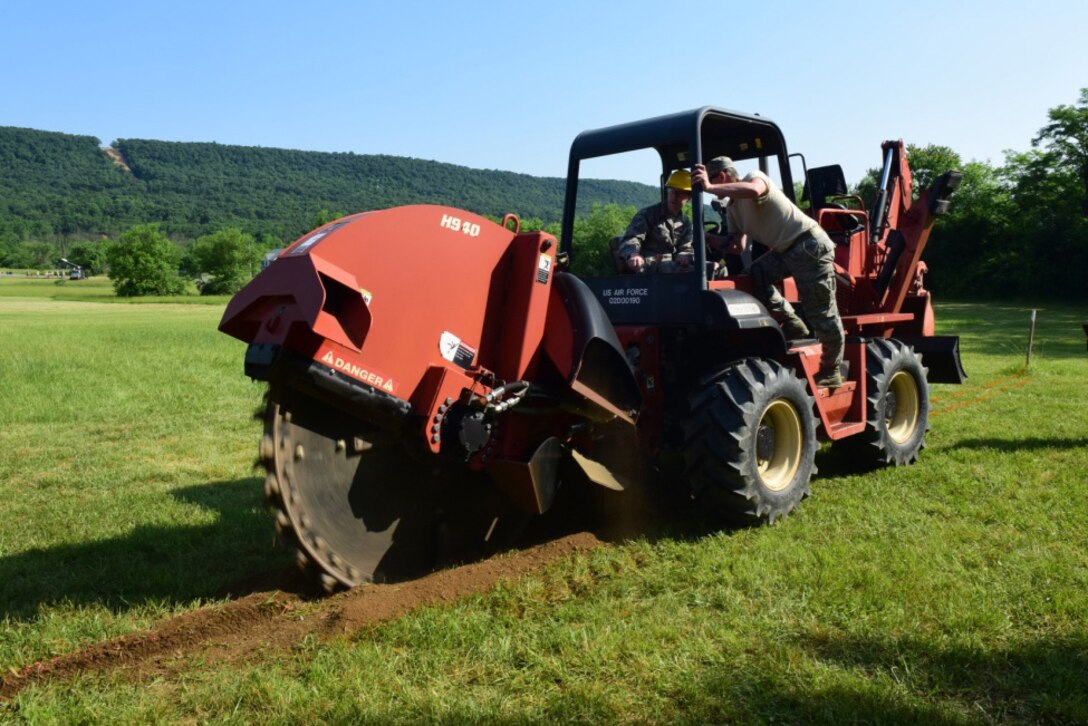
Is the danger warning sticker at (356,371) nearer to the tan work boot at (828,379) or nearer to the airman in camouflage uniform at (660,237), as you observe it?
the airman in camouflage uniform at (660,237)

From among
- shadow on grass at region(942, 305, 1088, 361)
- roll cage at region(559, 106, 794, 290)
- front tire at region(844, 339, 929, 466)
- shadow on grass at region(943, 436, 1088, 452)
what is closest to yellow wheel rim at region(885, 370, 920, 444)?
front tire at region(844, 339, 929, 466)

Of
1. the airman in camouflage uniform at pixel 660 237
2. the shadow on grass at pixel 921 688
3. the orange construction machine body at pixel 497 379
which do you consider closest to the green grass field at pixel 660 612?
the shadow on grass at pixel 921 688

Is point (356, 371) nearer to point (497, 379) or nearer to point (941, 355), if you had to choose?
point (497, 379)

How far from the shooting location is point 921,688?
3.44 m

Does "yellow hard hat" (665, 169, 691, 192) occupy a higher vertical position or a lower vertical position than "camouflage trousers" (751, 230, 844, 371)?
higher

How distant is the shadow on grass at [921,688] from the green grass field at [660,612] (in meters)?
0.01

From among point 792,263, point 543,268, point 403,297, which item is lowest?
point 403,297

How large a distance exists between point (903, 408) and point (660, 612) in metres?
4.36

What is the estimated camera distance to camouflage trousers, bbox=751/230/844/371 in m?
6.22

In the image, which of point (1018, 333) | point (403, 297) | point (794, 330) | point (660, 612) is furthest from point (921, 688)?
point (1018, 333)

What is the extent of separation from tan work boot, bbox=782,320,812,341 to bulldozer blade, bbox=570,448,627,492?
1.84 metres

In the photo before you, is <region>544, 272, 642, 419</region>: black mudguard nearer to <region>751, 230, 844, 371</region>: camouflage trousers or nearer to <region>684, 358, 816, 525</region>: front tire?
<region>684, 358, 816, 525</region>: front tire

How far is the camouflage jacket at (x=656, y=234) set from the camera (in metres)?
6.16

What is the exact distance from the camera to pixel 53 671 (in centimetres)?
369
